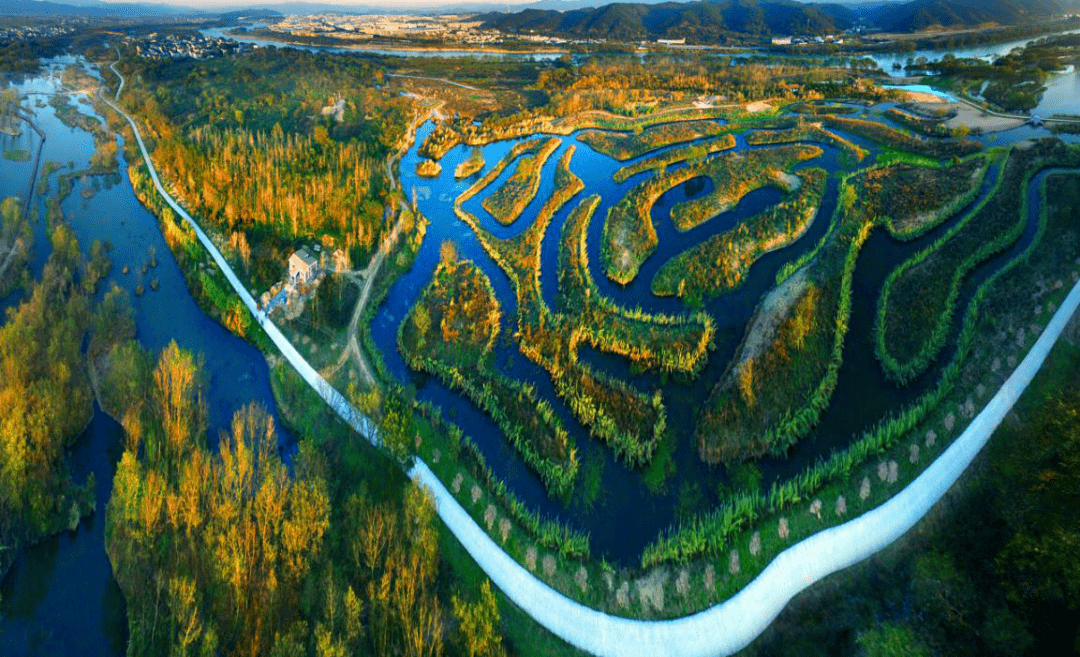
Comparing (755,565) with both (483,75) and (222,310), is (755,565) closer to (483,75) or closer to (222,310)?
(222,310)

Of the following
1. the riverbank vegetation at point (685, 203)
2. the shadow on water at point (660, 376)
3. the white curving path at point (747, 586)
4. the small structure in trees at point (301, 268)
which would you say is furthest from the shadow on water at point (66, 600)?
the riverbank vegetation at point (685, 203)

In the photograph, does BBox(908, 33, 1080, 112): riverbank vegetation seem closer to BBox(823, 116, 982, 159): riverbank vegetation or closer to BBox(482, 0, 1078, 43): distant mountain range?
BBox(823, 116, 982, 159): riverbank vegetation

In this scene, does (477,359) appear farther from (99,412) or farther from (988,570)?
(988,570)

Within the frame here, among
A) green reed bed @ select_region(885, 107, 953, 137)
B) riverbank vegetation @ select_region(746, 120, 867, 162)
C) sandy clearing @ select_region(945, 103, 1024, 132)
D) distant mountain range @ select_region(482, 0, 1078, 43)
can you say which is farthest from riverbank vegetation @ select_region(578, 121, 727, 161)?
distant mountain range @ select_region(482, 0, 1078, 43)

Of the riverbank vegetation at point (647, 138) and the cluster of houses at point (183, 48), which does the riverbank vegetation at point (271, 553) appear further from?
the cluster of houses at point (183, 48)

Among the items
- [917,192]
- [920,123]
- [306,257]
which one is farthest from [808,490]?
[920,123]
